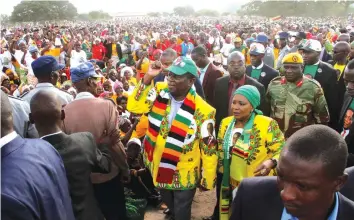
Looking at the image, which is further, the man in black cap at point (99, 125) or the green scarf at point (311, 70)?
the green scarf at point (311, 70)

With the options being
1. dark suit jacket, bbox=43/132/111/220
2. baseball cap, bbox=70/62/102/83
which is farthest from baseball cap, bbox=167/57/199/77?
dark suit jacket, bbox=43/132/111/220

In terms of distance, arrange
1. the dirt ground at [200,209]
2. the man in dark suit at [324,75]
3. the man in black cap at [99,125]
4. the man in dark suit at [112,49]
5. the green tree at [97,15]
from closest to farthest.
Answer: the man in black cap at [99,125] < the dirt ground at [200,209] < the man in dark suit at [324,75] < the man in dark suit at [112,49] < the green tree at [97,15]

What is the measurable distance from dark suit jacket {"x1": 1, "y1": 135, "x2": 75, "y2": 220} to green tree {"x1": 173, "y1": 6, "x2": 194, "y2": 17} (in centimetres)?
9653

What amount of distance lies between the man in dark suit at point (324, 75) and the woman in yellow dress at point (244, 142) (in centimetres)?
226

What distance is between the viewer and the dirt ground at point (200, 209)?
4.39m

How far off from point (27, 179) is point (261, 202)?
40.5 inches

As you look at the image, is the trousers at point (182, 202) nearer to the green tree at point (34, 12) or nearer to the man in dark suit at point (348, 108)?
the man in dark suit at point (348, 108)

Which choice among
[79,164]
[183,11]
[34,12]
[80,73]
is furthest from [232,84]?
[183,11]

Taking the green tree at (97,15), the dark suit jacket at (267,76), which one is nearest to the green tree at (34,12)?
the green tree at (97,15)

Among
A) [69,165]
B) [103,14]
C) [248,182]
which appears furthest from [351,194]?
[103,14]

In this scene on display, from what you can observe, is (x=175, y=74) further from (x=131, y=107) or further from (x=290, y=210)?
(x=290, y=210)

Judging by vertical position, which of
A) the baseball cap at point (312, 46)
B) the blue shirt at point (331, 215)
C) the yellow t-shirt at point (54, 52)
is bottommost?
the yellow t-shirt at point (54, 52)

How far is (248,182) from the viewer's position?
173cm

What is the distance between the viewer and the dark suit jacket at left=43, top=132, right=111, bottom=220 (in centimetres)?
226
